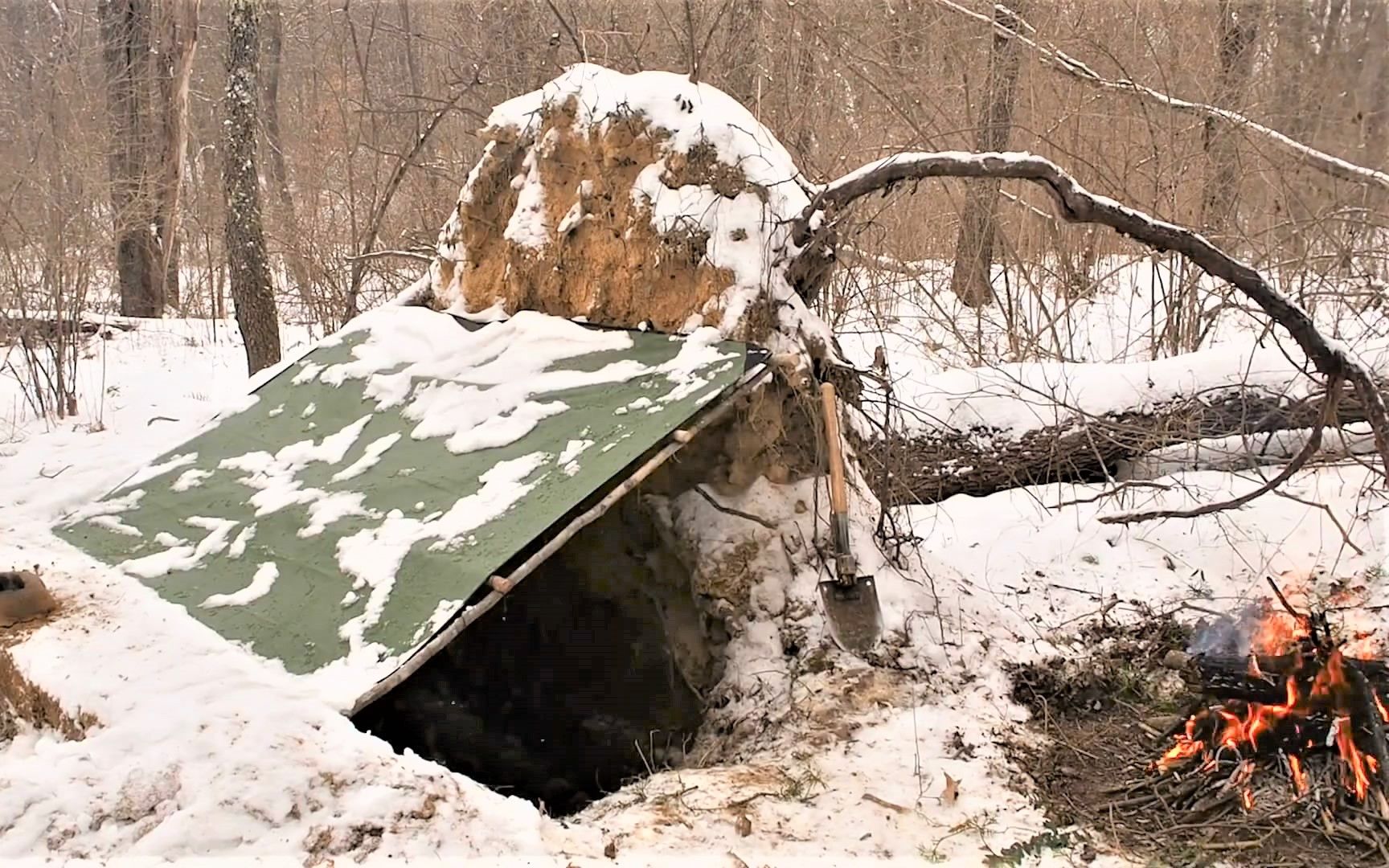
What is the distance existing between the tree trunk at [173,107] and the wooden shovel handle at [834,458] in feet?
34.4

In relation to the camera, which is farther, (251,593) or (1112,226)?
(1112,226)

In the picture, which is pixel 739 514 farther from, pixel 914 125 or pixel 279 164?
pixel 279 164

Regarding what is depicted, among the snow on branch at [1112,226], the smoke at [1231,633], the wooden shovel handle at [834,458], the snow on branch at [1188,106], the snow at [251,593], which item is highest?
the snow on branch at [1188,106]

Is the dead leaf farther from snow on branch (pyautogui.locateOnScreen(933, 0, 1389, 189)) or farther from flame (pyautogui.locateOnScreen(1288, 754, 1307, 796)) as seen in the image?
snow on branch (pyautogui.locateOnScreen(933, 0, 1389, 189))

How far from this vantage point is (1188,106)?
24.6 ft

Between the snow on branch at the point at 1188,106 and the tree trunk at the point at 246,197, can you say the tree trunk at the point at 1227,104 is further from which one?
the tree trunk at the point at 246,197

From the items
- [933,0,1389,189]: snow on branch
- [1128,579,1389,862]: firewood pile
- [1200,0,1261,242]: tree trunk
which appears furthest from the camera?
[1200,0,1261,242]: tree trunk

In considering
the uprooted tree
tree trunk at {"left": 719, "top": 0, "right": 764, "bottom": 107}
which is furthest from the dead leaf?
tree trunk at {"left": 719, "top": 0, "right": 764, "bottom": 107}

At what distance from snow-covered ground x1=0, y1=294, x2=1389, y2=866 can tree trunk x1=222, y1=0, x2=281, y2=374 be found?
3.80 metres

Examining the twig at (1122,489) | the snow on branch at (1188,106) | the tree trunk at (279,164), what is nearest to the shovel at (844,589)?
the twig at (1122,489)

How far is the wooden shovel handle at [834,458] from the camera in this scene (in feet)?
14.6

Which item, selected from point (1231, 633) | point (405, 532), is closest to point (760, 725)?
point (405, 532)

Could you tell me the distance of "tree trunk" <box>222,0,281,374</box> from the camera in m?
8.90

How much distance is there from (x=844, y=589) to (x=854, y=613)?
0.38 ft
